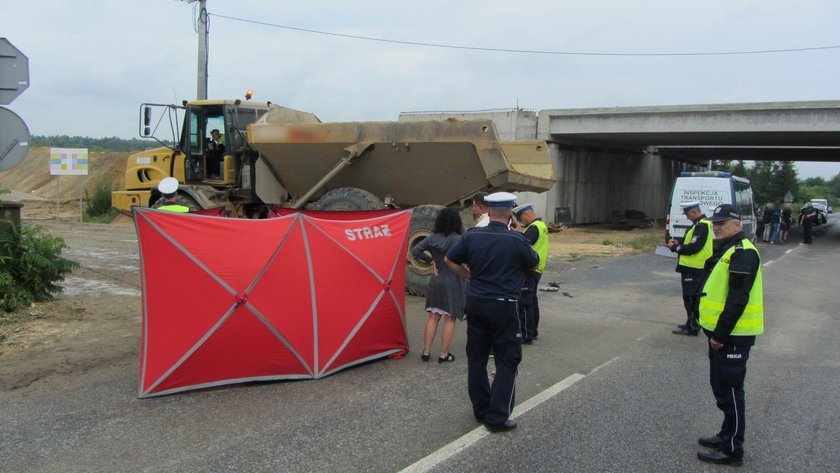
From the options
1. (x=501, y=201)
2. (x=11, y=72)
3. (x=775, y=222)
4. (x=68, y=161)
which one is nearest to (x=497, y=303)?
(x=501, y=201)

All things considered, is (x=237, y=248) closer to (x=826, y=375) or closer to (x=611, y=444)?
(x=611, y=444)

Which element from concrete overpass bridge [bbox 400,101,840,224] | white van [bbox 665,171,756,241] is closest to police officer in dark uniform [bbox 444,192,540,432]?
white van [bbox 665,171,756,241]

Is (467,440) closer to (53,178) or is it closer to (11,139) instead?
(11,139)

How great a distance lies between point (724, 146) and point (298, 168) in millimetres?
28306

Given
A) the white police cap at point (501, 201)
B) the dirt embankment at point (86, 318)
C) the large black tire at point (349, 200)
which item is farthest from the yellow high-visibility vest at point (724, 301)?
the large black tire at point (349, 200)

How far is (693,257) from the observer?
7.87m

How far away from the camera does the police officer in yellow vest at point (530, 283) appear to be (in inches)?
276

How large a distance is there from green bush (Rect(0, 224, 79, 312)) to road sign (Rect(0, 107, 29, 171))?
1168 millimetres

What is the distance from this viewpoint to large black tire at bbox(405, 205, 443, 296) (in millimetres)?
9523

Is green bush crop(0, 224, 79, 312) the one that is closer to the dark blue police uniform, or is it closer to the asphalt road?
the asphalt road

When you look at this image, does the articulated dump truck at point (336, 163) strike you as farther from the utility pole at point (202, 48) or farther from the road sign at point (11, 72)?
the utility pole at point (202, 48)

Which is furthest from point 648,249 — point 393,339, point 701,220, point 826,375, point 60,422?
point 60,422

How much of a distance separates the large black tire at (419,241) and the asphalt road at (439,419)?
2.84 meters

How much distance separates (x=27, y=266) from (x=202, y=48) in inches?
505
